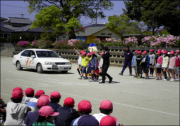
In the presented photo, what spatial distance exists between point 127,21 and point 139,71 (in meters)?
52.1

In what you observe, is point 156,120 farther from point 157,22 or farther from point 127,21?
point 127,21

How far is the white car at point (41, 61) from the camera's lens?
1747 cm

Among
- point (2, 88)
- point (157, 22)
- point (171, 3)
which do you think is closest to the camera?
point (2, 88)

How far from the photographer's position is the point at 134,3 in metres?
42.1

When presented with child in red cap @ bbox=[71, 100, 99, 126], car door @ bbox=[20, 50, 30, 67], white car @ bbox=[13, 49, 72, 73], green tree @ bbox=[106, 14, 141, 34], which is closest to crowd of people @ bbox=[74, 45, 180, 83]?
white car @ bbox=[13, 49, 72, 73]

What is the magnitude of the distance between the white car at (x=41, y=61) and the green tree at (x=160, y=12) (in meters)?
22.0

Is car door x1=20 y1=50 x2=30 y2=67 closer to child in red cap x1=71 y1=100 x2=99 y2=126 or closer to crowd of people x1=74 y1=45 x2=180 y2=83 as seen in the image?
crowd of people x1=74 y1=45 x2=180 y2=83

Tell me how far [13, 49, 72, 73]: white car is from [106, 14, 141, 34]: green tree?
1540 inches

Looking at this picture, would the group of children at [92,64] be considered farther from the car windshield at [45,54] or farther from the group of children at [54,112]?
the group of children at [54,112]

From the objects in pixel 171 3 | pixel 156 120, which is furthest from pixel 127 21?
pixel 156 120

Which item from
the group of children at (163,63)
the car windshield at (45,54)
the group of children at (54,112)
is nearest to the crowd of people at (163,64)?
the group of children at (163,63)

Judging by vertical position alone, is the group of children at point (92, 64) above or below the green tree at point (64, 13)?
below

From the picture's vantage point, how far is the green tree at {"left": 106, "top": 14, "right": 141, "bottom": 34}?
2362 inches

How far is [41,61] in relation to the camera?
1769 cm
